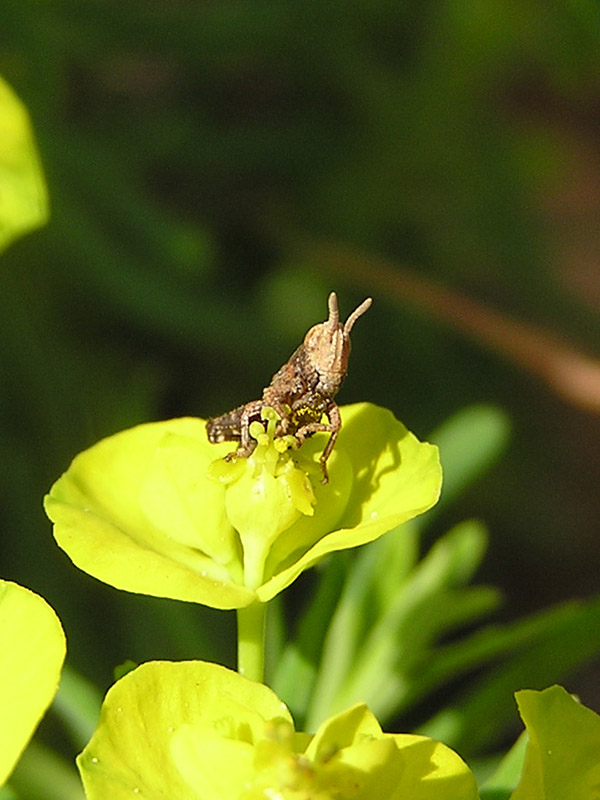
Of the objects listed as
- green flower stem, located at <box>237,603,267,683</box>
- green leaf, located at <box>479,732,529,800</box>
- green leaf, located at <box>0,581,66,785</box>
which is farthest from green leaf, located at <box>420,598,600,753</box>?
green leaf, located at <box>0,581,66,785</box>

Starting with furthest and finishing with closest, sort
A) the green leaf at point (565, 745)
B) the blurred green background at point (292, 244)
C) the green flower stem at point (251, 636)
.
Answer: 1. the blurred green background at point (292, 244)
2. the green flower stem at point (251, 636)
3. the green leaf at point (565, 745)

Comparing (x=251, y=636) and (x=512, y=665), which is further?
(x=512, y=665)

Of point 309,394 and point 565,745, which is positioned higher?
point 309,394

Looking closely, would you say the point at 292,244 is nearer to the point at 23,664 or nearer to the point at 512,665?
the point at 512,665

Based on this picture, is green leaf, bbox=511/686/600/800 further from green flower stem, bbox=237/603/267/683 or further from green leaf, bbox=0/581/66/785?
green leaf, bbox=0/581/66/785

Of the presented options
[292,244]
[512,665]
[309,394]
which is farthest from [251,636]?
[292,244]

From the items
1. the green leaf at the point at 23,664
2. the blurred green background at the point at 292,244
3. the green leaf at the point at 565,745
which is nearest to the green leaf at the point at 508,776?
the green leaf at the point at 565,745

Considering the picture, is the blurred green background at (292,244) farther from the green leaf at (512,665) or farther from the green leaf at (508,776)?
the green leaf at (508,776)
